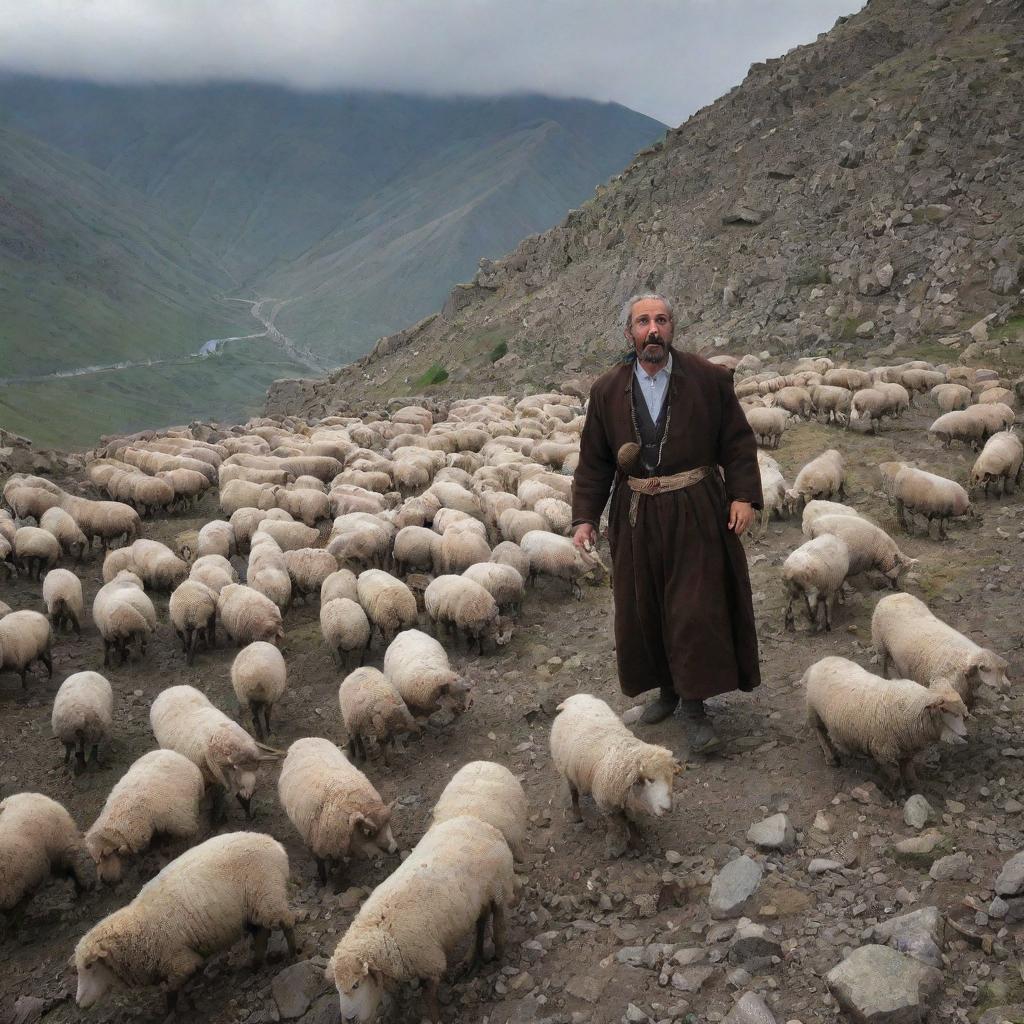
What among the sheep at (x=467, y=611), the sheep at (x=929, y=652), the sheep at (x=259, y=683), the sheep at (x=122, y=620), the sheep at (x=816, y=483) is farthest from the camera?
the sheep at (x=816, y=483)

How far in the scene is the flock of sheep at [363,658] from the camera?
4418 millimetres

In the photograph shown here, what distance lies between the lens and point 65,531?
40.1 feet

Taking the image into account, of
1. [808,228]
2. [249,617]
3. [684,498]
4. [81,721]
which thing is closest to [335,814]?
[684,498]

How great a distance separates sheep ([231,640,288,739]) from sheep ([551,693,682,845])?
3104 millimetres

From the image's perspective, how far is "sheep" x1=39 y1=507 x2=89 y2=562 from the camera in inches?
482

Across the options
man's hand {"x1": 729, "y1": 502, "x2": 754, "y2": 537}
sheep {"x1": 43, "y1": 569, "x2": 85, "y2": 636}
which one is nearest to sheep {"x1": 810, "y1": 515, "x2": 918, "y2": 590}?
man's hand {"x1": 729, "y1": 502, "x2": 754, "y2": 537}

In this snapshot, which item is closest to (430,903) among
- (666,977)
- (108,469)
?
(666,977)

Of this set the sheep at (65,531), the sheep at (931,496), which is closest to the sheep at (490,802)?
the sheep at (931,496)

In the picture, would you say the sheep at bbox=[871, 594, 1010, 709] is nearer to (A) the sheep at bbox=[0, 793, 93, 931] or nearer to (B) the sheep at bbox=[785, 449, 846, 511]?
(B) the sheep at bbox=[785, 449, 846, 511]

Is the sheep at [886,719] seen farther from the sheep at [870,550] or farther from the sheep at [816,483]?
the sheep at [816,483]

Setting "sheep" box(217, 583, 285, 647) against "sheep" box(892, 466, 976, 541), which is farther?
"sheep" box(892, 466, 976, 541)

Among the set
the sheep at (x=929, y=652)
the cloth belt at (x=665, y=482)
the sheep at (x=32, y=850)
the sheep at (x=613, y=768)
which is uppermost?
the cloth belt at (x=665, y=482)

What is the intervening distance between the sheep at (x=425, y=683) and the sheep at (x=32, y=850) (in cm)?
258

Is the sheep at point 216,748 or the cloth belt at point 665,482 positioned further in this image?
the sheep at point 216,748
